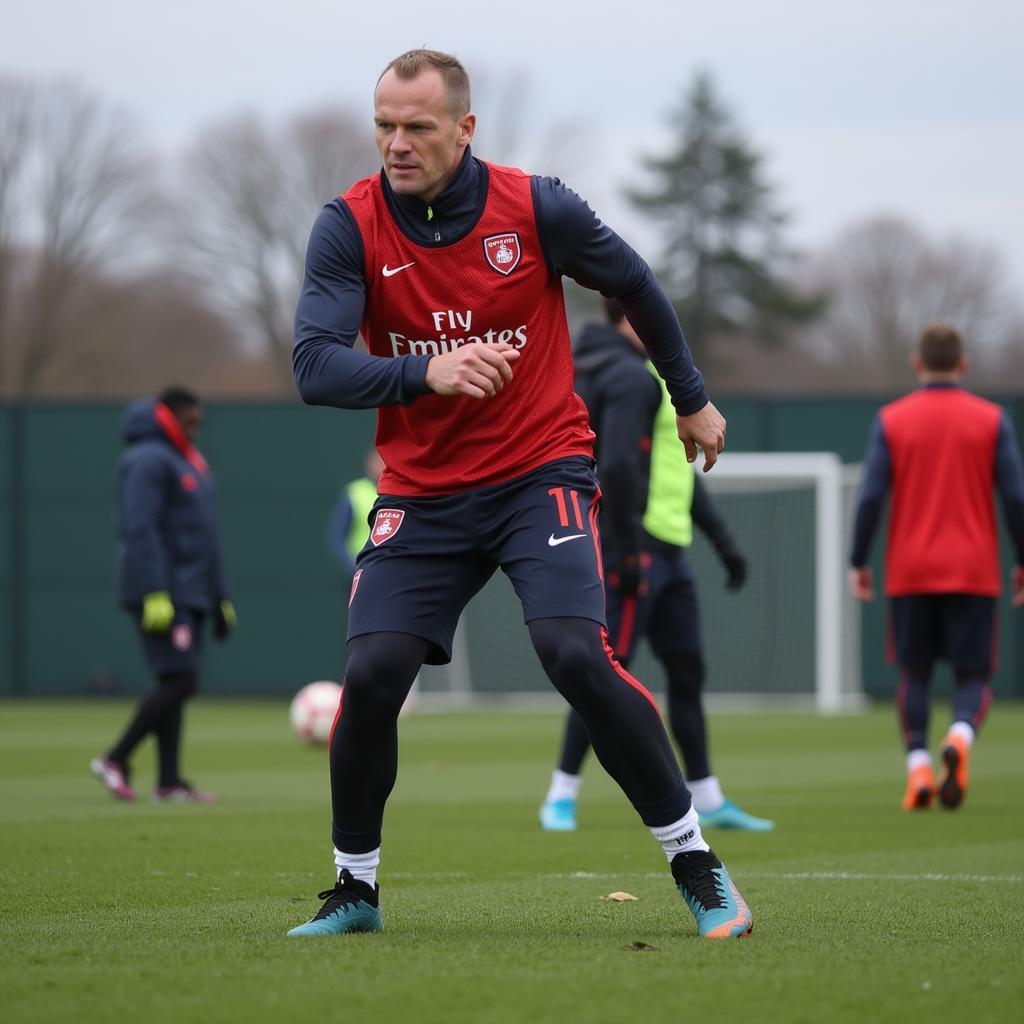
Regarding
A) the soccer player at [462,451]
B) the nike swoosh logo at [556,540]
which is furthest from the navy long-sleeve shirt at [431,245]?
the nike swoosh logo at [556,540]

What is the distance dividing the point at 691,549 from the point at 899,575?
43.0ft

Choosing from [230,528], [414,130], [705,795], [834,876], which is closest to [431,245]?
[414,130]

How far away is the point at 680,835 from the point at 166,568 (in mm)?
6208

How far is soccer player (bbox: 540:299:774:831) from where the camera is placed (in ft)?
28.0

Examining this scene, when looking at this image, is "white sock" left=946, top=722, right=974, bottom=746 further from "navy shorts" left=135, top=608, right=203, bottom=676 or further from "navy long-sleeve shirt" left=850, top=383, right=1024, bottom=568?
"navy shorts" left=135, top=608, right=203, bottom=676

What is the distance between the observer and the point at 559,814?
346 inches

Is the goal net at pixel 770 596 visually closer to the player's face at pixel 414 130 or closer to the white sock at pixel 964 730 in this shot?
the white sock at pixel 964 730

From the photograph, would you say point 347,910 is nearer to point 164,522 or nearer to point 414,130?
point 414,130

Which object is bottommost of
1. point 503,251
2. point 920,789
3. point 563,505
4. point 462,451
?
point 920,789

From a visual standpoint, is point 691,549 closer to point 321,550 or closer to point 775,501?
point 775,501

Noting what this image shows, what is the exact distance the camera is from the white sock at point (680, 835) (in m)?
5.03

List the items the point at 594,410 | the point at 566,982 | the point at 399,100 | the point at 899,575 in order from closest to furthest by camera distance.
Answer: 1. the point at 566,982
2. the point at 399,100
3. the point at 594,410
4. the point at 899,575

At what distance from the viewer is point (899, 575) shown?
9883 mm

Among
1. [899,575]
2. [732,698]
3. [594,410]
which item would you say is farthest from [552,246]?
[732,698]
